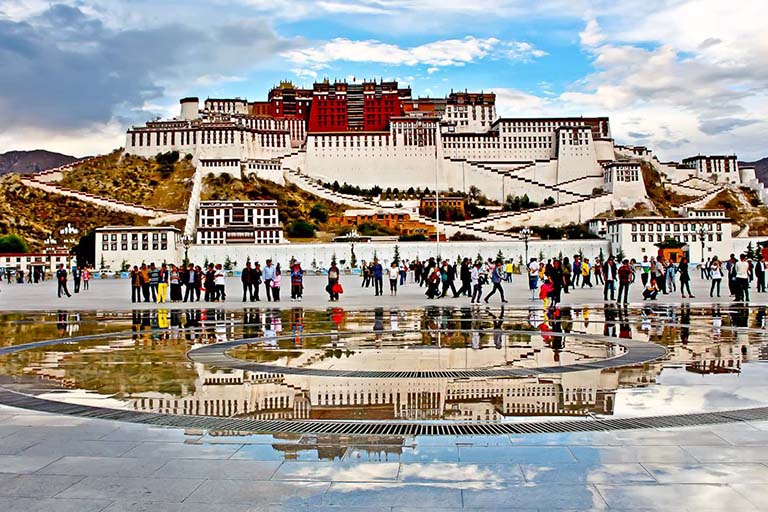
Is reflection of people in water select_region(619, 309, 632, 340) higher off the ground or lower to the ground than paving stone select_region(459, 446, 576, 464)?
higher

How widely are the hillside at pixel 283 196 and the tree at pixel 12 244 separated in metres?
19.7

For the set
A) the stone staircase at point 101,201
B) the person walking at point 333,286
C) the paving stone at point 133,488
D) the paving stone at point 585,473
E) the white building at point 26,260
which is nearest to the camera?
the paving stone at point 133,488

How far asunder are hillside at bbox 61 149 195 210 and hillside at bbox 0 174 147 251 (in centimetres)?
461

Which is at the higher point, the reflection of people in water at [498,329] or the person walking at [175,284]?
the person walking at [175,284]

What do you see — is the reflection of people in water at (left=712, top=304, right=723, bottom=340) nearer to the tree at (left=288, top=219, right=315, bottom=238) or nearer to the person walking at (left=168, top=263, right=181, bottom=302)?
the person walking at (left=168, top=263, right=181, bottom=302)

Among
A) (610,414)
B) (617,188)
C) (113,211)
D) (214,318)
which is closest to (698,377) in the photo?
(610,414)

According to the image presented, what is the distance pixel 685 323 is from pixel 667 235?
6782 centimetres

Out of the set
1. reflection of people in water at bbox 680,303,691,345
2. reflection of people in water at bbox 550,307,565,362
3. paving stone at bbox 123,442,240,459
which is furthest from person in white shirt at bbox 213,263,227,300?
paving stone at bbox 123,442,240,459

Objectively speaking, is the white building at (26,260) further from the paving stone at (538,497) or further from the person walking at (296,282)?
the paving stone at (538,497)

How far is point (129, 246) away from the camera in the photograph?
7025cm

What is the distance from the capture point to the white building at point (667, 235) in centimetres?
7656

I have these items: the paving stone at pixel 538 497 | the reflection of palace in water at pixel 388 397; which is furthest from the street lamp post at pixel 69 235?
the paving stone at pixel 538 497

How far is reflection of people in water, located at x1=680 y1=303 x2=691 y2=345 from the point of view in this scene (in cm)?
1228

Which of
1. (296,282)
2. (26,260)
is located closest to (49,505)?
(296,282)
